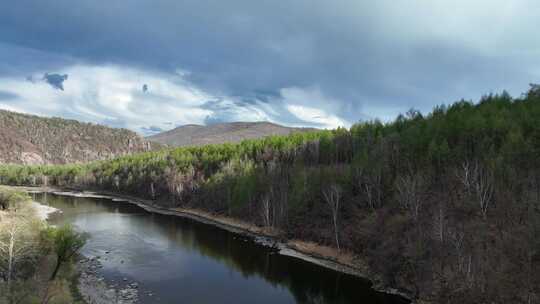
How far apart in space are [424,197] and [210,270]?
34274 millimetres

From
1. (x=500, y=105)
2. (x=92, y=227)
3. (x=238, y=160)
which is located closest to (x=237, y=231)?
(x=92, y=227)

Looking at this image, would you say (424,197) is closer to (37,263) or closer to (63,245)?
(63,245)

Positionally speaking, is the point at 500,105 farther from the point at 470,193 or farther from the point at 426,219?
the point at 426,219

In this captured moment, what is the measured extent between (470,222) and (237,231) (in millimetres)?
46544

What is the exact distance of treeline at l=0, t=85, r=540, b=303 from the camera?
36844 mm

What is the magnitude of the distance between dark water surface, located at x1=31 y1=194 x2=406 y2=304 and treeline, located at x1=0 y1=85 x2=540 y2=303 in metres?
7.07

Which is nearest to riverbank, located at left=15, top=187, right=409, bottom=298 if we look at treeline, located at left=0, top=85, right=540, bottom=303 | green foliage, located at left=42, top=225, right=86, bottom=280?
treeline, located at left=0, top=85, right=540, bottom=303

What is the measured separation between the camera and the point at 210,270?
49469mm

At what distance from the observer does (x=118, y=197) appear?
147m

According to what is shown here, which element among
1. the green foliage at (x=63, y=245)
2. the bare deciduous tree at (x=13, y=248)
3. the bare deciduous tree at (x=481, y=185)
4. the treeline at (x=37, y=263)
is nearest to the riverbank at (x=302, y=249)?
the bare deciduous tree at (x=481, y=185)

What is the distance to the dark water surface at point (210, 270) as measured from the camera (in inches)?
1558

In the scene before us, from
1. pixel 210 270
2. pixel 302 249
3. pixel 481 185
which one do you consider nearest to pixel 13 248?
pixel 210 270

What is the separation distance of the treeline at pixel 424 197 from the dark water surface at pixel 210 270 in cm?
707

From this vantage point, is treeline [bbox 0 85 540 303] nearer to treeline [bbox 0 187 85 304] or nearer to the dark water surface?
the dark water surface
